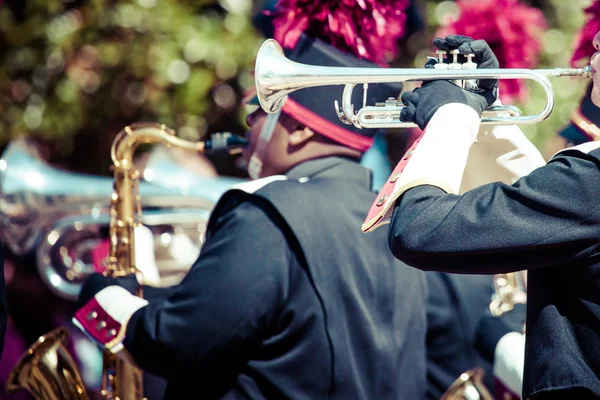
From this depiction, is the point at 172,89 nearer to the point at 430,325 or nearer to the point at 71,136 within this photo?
the point at 71,136

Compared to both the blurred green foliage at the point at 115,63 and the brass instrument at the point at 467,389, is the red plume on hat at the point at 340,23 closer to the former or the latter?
the brass instrument at the point at 467,389

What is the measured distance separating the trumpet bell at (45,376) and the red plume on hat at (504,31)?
213 centimetres

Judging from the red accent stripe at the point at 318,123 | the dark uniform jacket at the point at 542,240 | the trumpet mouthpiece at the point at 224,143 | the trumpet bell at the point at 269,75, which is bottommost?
the dark uniform jacket at the point at 542,240

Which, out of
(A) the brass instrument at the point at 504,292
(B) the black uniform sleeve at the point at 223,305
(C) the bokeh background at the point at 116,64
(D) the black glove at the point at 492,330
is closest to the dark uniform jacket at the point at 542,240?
(B) the black uniform sleeve at the point at 223,305

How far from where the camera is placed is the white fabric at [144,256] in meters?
3.18

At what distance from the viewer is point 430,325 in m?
3.22

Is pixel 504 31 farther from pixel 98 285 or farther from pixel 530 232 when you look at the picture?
pixel 530 232

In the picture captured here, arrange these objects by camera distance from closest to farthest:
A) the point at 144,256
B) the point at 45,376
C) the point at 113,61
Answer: the point at 45,376, the point at 144,256, the point at 113,61

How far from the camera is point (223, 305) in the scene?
99.5 inches

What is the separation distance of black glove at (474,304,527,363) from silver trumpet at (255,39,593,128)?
52.6 inches

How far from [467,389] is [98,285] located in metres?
1.32

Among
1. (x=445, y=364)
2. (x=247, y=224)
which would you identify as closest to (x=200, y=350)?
(x=247, y=224)

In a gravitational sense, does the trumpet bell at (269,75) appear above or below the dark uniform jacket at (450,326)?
above

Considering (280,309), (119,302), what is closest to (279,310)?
(280,309)
